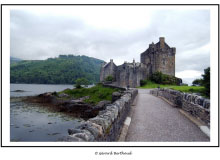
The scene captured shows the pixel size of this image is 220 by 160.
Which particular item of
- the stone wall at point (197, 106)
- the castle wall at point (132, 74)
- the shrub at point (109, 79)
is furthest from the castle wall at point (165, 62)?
the stone wall at point (197, 106)

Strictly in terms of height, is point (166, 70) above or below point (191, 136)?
above

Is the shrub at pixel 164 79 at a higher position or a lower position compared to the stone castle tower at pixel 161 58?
lower

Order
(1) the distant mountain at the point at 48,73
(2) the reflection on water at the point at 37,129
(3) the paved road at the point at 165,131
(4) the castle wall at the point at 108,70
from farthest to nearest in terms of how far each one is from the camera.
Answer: (1) the distant mountain at the point at 48,73
(4) the castle wall at the point at 108,70
(2) the reflection on water at the point at 37,129
(3) the paved road at the point at 165,131

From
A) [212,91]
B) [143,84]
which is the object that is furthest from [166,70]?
[212,91]

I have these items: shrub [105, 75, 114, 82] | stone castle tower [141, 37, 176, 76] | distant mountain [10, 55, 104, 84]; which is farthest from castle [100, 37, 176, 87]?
distant mountain [10, 55, 104, 84]

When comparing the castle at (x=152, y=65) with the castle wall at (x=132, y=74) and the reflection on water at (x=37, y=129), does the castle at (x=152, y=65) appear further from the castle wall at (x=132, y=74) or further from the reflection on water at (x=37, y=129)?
the reflection on water at (x=37, y=129)

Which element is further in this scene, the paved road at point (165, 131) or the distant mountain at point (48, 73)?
the distant mountain at point (48, 73)

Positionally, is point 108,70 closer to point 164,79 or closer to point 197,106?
point 164,79

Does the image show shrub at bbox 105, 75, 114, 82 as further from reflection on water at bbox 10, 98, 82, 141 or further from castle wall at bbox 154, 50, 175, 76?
reflection on water at bbox 10, 98, 82, 141

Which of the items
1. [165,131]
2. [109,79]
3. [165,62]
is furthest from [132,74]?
[165,131]

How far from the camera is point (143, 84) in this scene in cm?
4228
